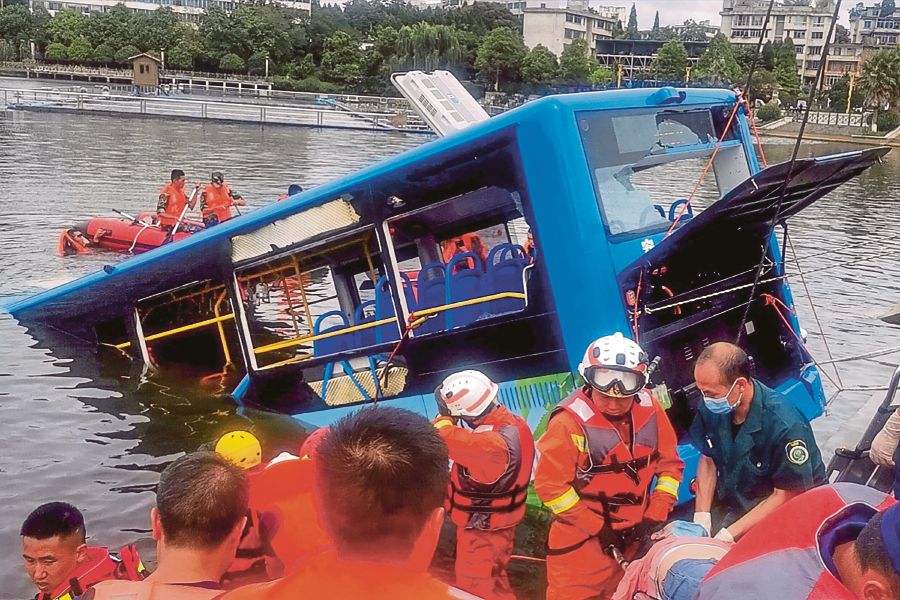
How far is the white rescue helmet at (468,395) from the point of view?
4.87 m

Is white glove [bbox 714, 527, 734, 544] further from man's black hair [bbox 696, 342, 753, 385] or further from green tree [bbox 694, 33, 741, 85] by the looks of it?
green tree [bbox 694, 33, 741, 85]

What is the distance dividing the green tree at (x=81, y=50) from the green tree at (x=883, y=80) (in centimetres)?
7498

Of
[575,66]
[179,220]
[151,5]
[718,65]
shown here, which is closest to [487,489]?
[179,220]

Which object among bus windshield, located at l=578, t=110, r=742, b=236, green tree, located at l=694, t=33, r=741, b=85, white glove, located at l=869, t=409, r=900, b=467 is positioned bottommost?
white glove, located at l=869, t=409, r=900, b=467

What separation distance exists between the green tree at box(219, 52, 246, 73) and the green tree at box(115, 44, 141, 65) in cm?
870

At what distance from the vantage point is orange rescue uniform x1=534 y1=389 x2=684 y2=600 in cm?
453

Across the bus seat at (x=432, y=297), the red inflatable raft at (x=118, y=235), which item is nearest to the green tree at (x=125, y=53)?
the red inflatable raft at (x=118, y=235)

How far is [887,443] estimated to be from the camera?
4.78 m

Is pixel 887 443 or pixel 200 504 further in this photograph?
pixel 887 443

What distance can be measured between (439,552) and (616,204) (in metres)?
2.96

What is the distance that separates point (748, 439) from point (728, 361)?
1.52 ft

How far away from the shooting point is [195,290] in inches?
392

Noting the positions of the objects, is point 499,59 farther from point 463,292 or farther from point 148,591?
point 148,591

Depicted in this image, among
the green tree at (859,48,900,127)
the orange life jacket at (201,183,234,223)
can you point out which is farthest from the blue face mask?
the green tree at (859,48,900,127)
